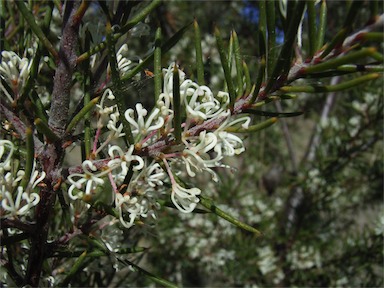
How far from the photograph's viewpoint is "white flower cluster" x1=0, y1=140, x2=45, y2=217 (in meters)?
0.33

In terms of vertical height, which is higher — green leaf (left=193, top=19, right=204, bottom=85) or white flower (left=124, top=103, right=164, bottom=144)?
green leaf (left=193, top=19, right=204, bottom=85)

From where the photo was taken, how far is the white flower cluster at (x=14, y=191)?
33cm

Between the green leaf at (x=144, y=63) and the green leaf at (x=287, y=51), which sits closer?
the green leaf at (x=287, y=51)

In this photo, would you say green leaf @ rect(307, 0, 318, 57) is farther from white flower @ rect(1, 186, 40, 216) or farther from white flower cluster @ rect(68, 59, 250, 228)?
white flower @ rect(1, 186, 40, 216)

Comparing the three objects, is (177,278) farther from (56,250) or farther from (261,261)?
(56,250)

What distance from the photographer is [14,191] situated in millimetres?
354

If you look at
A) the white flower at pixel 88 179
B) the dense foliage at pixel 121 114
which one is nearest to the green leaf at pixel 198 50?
the dense foliage at pixel 121 114

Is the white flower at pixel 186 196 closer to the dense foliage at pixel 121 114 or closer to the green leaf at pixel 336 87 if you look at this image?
the dense foliage at pixel 121 114

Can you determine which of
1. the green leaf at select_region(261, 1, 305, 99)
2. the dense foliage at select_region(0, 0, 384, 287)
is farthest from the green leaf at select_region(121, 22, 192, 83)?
the green leaf at select_region(261, 1, 305, 99)

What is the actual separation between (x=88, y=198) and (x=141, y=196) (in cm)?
6

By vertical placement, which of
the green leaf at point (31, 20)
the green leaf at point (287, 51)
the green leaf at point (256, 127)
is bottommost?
the green leaf at point (256, 127)

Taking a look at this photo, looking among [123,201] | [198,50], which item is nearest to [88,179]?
[123,201]

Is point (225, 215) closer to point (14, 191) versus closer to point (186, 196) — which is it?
point (186, 196)

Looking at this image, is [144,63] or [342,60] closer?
[342,60]
